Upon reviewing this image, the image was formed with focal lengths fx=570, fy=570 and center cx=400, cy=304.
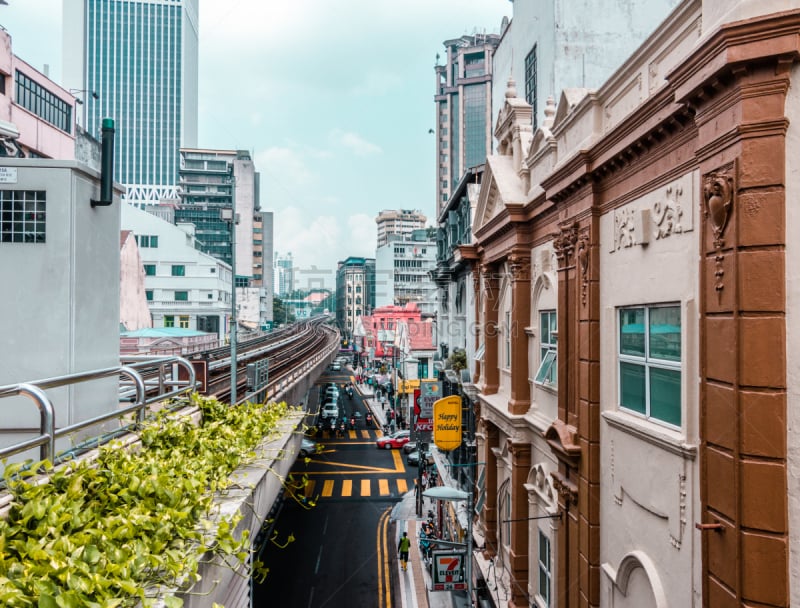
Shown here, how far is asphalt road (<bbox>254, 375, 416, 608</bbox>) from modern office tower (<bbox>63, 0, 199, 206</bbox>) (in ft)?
424

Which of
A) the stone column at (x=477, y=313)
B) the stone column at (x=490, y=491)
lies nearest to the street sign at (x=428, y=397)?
the stone column at (x=477, y=313)

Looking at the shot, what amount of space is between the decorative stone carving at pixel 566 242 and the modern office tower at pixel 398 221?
17090 centimetres

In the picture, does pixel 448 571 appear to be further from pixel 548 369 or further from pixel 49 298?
pixel 49 298

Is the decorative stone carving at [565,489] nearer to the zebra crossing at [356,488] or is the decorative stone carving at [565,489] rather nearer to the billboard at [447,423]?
the billboard at [447,423]

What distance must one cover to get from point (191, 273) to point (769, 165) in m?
64.1

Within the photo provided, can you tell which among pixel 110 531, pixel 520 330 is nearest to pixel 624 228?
pixel 520 330

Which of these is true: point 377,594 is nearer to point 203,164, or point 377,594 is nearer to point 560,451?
point 560,451

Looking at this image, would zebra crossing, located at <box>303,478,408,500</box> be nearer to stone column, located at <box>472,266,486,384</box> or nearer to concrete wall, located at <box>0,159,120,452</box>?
stone column, located at <box>472,266,486,384</box>

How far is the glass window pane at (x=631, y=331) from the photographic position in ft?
25.2

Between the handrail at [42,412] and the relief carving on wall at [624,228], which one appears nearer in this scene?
the handrail at [42,412]

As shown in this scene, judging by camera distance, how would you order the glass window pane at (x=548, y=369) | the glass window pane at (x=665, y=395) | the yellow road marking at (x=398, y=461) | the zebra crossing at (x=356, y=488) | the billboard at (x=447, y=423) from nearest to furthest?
1. the glass window pane at (x=665, y=395)
2. the glass window pane at (x=548, y=369)
3. the billboard at (x=447, y=423)
4. the zebra crossing at (x=356, y=488)
5. the yellow road marking at (x=398, y=461)

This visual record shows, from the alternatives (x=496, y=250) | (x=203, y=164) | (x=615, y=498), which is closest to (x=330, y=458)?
(x=496, y=250)

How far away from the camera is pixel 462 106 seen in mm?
108312

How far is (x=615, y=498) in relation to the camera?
814 cm
